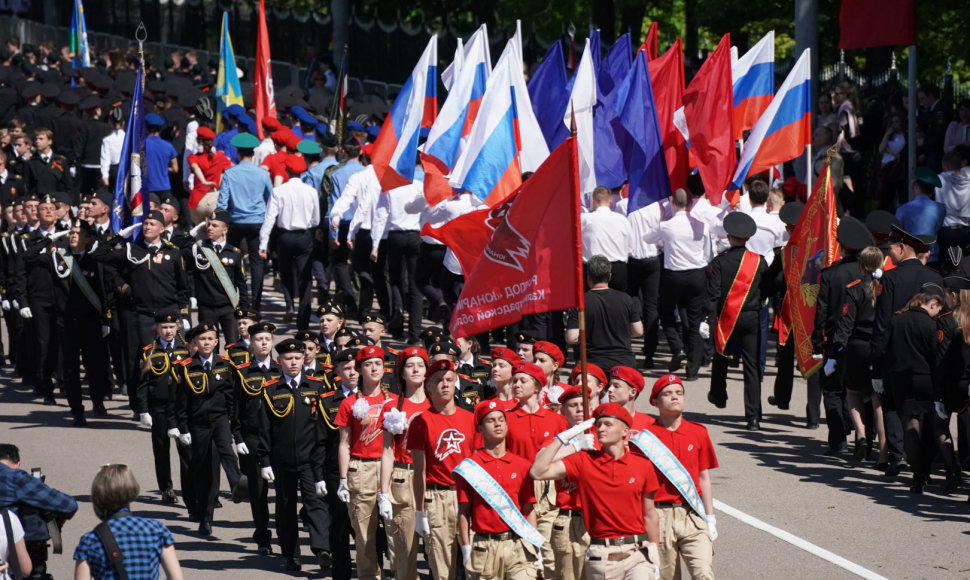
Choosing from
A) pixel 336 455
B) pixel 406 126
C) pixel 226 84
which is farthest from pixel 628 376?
pixel 226 84

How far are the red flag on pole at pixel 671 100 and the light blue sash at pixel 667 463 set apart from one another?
9277 mm

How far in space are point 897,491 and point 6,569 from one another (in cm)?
758

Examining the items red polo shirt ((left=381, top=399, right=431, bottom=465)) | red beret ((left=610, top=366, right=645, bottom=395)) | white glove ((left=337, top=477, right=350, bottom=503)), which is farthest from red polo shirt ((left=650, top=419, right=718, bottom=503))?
white glove ((left=337, top=477, right=350, bottom=503))

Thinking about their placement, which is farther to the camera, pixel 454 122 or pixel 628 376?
pixel 454 122

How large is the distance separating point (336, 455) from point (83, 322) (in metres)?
6.27

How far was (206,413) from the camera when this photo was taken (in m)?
13.5

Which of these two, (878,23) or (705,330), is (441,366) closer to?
(705,330)

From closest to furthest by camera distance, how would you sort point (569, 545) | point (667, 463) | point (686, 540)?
1. point (667, 463)
2. point (686, 540)
3. point (569, 545)

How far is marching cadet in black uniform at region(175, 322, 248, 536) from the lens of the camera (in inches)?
526

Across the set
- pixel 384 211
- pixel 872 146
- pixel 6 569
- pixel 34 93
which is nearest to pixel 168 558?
pixel 6 569

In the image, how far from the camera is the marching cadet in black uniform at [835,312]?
581 inches

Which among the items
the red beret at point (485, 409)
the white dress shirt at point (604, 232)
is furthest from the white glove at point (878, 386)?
the red beret at point (485, 409)

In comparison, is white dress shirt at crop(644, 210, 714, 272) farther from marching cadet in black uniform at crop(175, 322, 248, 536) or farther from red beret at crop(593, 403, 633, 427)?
red beret at crop(593, 403, 633, 427)

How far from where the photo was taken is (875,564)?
455 inches
